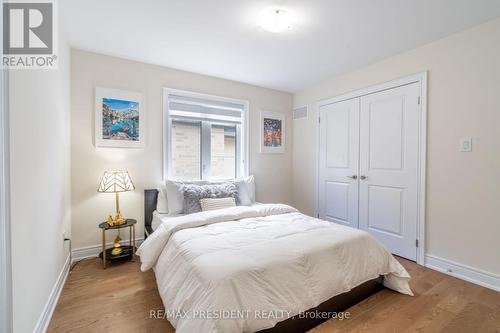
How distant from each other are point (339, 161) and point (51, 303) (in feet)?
11.6

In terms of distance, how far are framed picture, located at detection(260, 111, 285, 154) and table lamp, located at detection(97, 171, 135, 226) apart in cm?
214

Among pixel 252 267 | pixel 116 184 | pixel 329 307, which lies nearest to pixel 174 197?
pixel 116 184

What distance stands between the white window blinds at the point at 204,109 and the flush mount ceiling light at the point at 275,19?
1536 millimetres

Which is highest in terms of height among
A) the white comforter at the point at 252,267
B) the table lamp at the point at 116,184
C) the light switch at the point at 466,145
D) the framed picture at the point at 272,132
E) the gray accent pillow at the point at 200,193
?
the framed picture at the point at 272,132

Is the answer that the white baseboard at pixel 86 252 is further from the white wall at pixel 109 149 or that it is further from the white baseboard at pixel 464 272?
the white baseboard at pixel 464 272

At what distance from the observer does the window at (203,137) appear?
328 cm

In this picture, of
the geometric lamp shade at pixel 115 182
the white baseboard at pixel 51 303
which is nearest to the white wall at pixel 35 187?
the white baseboard at pixel 51 303

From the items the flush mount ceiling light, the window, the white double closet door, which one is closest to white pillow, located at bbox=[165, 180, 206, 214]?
the window

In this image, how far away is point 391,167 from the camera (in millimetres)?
2895

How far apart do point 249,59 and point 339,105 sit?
5.04ft

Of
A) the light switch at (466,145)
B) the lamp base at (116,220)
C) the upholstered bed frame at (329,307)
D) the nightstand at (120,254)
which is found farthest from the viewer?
the lamp base at (116,220)

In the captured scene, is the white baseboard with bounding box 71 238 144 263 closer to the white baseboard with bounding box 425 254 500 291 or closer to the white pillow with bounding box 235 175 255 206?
the white pillow with bounding box 235 175 255 206

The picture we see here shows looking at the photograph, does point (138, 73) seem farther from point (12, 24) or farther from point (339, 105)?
point (339, 105)

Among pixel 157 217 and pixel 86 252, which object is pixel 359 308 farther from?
pixel 86 252
